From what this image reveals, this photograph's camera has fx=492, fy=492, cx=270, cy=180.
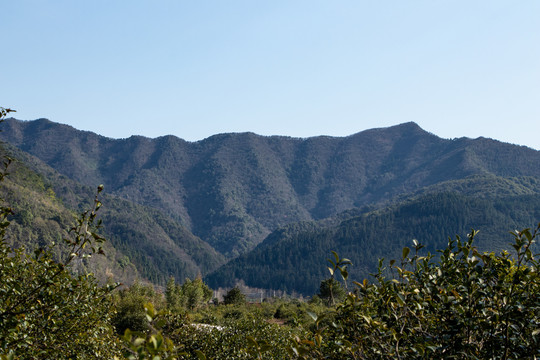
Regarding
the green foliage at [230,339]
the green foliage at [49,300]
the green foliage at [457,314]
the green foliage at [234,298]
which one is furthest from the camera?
the green foliage at [234,298]

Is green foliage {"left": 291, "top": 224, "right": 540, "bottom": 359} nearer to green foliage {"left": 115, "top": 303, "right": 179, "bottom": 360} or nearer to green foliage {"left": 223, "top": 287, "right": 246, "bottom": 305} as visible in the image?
green foliage {"left": 115, "top": 303, "right": 179, "bottom": 360}

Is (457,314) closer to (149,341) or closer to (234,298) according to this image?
(149,341)

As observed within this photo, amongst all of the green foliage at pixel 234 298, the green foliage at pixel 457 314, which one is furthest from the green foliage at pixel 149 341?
the green foliage at pixel 234 298

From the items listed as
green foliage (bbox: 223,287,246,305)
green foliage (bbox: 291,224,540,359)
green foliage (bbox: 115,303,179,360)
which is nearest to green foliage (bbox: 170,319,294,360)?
green foliage (bbox: 291,224,540,359)

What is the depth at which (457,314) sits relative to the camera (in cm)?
480

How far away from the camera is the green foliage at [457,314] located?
14.3 feet

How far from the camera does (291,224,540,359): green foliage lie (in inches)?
171

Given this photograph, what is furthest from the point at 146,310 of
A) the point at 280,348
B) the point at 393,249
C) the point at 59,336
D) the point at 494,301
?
the point at 393,249

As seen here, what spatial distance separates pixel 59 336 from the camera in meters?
7.74

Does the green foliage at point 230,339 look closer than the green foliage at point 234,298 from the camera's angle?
Yes

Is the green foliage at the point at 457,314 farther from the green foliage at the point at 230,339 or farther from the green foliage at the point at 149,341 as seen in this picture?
the green foliage at the point at 230,339

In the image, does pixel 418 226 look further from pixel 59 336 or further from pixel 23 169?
pixel 59 336

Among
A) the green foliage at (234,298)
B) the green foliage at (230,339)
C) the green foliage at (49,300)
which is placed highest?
the green foliage at (49,300)

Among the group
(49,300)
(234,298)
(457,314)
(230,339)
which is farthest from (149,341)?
(234,298)
